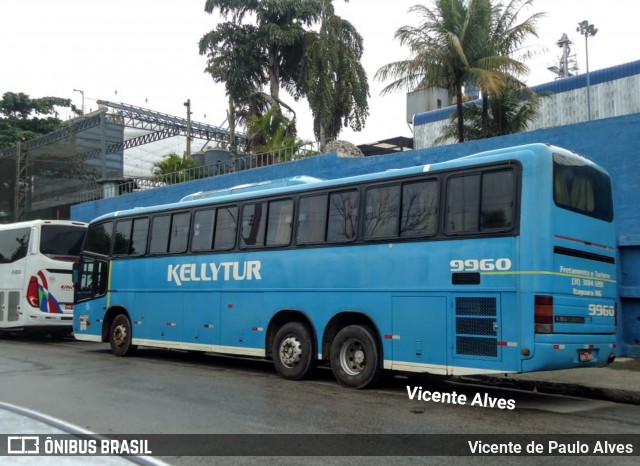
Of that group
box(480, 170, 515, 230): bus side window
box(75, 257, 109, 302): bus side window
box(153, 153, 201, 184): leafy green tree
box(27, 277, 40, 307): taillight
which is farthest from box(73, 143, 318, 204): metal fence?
box(480, 170, 515, 230): bus side window

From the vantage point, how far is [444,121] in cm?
2622

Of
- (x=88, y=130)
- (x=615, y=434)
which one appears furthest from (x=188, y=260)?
(x=88, y=130)

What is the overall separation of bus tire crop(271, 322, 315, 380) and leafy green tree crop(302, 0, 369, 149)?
50.5ft

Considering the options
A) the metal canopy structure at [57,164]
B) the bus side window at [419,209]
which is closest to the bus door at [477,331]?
the bus side window at [419,209]

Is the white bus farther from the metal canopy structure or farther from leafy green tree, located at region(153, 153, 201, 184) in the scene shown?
the metal canopy structure

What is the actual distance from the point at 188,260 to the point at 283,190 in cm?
287

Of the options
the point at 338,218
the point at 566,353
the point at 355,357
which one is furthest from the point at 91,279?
the point at 566,353

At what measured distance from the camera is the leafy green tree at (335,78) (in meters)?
25.7

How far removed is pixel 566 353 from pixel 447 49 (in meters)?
11.1

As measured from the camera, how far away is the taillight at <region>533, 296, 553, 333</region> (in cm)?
791

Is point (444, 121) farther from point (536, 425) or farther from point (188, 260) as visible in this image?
point (536, 425)

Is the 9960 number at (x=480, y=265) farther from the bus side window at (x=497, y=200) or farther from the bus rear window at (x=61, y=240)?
the bus rear window at (x=61, y=240)

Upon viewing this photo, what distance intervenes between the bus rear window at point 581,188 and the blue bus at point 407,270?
0.03 meters

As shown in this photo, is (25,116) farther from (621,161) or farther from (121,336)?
(621,161)
